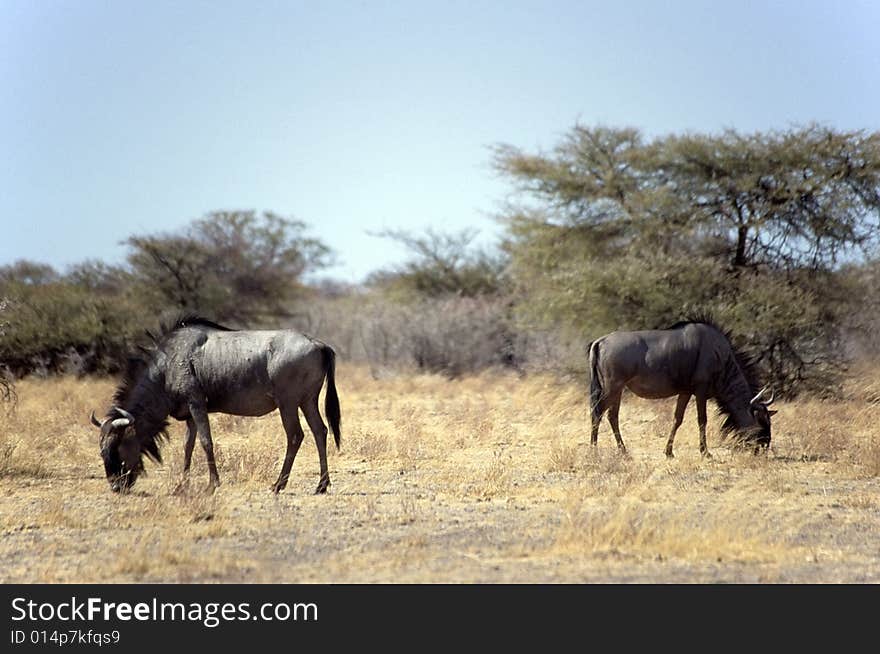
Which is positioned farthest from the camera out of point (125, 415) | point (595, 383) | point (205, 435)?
point (595, 383)

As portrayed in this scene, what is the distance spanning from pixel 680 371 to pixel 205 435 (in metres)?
6.01

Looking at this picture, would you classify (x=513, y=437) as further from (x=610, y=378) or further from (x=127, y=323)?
(x=127, y=323)

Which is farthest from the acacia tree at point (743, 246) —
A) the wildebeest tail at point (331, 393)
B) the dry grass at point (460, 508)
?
the wildebeest tail at point (331, 393)

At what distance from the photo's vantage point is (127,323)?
27.5m

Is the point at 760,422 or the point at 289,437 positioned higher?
the point at 289,437

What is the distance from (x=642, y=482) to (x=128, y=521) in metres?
4.89

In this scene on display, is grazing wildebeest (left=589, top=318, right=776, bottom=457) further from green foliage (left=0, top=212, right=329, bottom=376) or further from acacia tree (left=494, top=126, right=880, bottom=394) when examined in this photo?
green foliage (left=0, top=212, right=329, bottom=376)

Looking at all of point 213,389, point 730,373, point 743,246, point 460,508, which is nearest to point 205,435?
point 213,389

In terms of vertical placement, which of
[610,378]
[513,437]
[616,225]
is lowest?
[513,437]

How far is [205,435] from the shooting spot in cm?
1050

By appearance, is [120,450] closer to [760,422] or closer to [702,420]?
[702,420]

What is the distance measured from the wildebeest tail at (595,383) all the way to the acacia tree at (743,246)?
22.0 feet

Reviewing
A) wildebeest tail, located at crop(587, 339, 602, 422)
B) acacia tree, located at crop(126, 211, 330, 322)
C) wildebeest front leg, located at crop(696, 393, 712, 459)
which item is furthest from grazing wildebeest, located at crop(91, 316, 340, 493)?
acacia tree, located at crop(126, 211, 330, 322)
